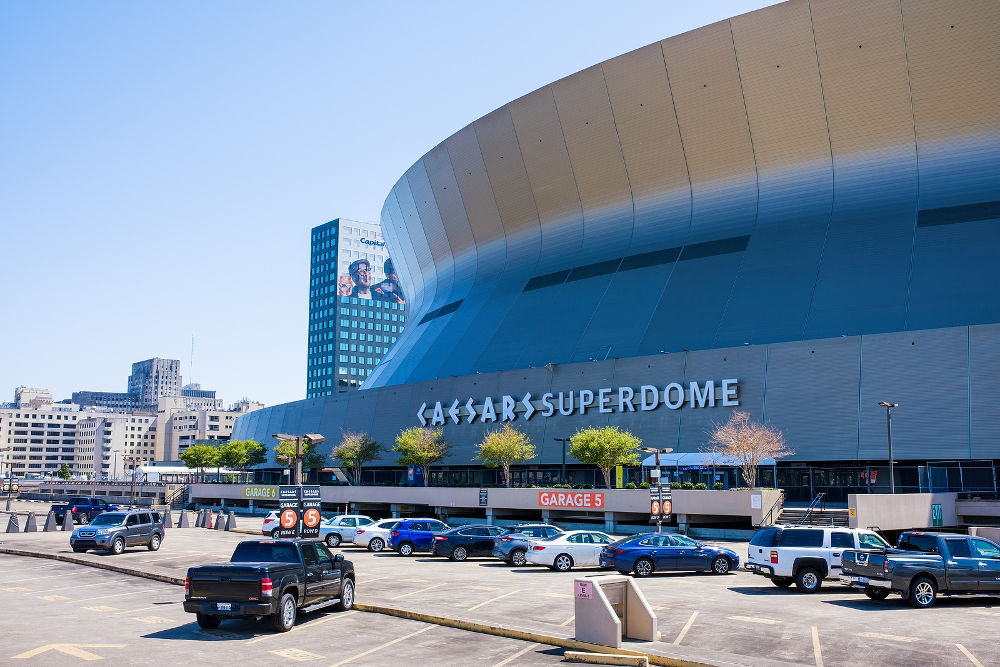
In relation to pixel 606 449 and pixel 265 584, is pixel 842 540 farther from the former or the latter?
pixel 606 449

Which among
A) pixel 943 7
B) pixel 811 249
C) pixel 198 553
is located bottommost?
pixel 198 553

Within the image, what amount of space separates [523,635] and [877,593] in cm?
1015

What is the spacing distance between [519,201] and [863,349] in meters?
36.0

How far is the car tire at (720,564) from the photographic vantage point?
2895 cm

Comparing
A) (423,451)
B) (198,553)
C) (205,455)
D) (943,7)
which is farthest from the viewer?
(205,455)

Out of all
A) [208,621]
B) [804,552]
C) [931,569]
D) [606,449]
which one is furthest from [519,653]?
[606,449]

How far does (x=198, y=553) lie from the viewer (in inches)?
1405

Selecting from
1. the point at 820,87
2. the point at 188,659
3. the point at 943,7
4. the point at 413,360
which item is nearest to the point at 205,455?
the point at 413,360

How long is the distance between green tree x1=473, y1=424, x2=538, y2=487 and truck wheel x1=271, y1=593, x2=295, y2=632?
1641 inches

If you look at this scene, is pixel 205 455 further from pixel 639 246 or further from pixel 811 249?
pixel 811 249

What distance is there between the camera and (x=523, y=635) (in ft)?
56.2

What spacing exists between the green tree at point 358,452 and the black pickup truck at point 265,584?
54373 mm

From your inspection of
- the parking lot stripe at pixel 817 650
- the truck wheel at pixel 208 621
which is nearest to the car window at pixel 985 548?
the parking lot stripe at pixel 817 650

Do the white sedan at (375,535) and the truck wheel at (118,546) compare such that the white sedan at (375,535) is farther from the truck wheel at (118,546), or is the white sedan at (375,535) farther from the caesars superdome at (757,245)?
the caesars superdome at (757,245)
